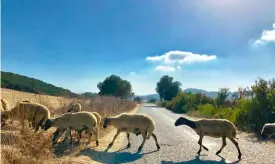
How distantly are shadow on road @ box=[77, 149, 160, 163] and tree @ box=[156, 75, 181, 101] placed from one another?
116 metres

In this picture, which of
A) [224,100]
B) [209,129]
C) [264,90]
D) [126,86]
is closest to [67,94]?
[209,129]

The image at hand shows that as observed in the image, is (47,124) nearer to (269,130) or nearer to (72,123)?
(72,123)

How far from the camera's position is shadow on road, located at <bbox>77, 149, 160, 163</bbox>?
1116cm

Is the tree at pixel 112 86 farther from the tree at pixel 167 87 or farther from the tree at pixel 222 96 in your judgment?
the tree at pixel 222 96

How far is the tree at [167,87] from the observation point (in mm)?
128875

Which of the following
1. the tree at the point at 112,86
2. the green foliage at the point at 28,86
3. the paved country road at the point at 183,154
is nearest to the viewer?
→ the paved country road at the point at 183,154

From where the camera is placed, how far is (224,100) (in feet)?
138

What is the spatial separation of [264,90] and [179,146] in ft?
35.8

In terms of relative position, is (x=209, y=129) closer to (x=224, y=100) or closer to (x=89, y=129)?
(x=89, y=129)

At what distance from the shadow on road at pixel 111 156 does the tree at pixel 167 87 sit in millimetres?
115556

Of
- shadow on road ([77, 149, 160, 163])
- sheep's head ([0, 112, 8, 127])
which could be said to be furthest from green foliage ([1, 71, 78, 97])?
shadow on road ([77, 149, 160, 163])

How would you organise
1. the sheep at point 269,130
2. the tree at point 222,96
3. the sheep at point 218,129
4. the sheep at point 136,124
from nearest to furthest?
the sheep at point 218,129, the sheep at point 136,124, the sheep at point 269,130, the tree at point 222,96

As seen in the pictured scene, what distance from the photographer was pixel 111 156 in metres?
11.8

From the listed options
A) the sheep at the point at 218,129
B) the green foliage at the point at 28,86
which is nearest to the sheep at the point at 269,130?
the sheep at the point at 218,129
